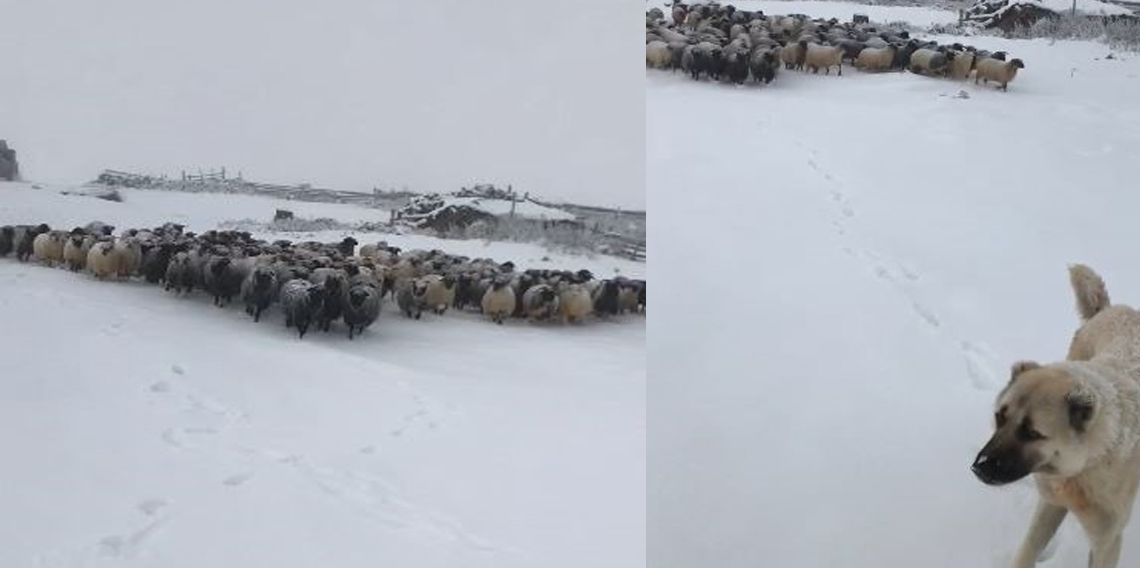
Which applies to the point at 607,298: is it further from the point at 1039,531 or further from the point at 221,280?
the point at 1039,531

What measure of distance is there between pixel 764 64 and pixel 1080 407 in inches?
33.5

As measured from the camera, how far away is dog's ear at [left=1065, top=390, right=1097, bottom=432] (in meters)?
0.80

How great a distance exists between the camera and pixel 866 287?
1.22 m

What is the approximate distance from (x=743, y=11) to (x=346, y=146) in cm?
66

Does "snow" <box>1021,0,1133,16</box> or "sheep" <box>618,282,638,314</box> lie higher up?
"snow" <box>1021,0,1133,16</box>

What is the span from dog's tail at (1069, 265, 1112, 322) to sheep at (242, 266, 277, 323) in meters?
1.04

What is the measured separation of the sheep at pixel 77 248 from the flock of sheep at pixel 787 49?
2.78 feet

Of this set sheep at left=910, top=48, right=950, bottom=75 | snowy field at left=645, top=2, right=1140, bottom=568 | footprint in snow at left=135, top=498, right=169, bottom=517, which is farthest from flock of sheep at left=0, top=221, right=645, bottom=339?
sheep at left=910, top=48, right=950, bottom=75

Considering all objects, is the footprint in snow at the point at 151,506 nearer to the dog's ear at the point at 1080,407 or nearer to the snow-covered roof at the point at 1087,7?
the dog's ear at the point at 1080,407

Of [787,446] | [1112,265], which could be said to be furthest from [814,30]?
[787,446]

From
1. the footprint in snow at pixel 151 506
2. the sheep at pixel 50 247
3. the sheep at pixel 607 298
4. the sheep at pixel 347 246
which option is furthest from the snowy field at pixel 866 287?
the sheep at pixel 50 247

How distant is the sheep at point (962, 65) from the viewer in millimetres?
1470

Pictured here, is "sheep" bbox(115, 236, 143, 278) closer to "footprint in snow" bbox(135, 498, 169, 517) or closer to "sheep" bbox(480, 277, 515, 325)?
"footprint in snow" bbox(135, 498, 169, 517)

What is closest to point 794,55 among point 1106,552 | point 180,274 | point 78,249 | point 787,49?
point 787,49
